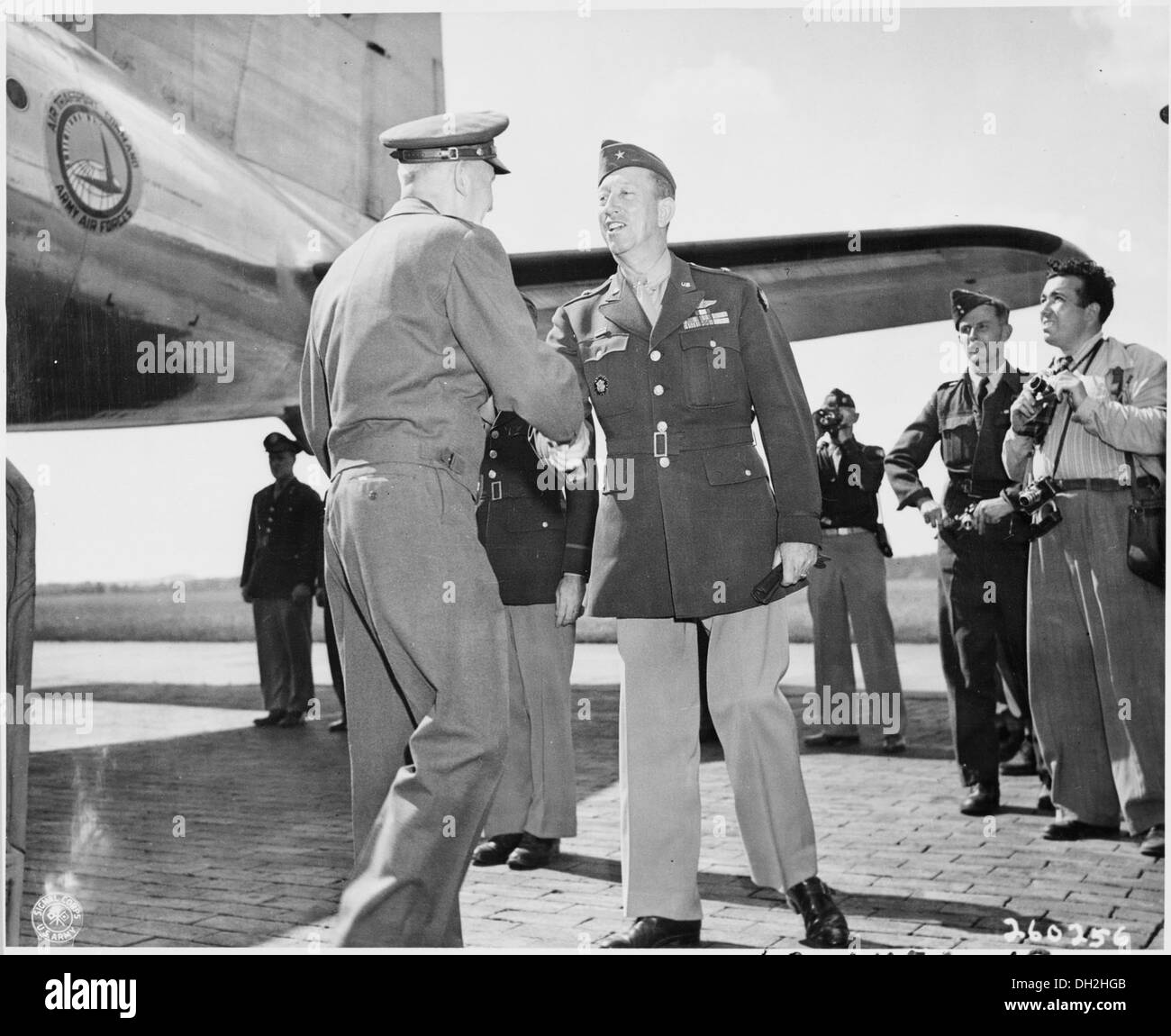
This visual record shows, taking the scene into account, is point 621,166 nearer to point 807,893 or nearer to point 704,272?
point 704,272

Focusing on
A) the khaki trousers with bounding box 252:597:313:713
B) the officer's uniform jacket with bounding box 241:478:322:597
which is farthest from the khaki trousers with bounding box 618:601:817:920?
the khaki trousers with bounding box 252:597:313:713

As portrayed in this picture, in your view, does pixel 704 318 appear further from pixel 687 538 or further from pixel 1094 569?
pixel 1094 569

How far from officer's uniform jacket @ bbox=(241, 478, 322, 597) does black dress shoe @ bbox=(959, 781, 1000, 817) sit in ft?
8.14

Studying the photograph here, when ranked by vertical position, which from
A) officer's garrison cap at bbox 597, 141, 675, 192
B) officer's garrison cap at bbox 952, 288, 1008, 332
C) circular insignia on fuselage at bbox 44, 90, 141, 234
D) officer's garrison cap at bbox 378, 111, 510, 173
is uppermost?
circular insignia on fuselage at bbox 44, 90, 141, 234

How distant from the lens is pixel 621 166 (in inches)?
122

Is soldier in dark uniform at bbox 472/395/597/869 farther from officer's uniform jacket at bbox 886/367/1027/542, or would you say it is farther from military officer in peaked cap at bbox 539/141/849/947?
officer's uniform jacket at bbox 886/367/1027/542

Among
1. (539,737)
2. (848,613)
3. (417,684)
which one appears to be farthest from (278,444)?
(848,613)

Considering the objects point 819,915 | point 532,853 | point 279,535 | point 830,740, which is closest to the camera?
point 819,915

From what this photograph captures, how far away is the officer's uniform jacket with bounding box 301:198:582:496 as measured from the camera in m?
2.52

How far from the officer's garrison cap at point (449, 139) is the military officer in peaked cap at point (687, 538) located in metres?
0.49

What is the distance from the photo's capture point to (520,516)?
398cm

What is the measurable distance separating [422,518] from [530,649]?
152cm
